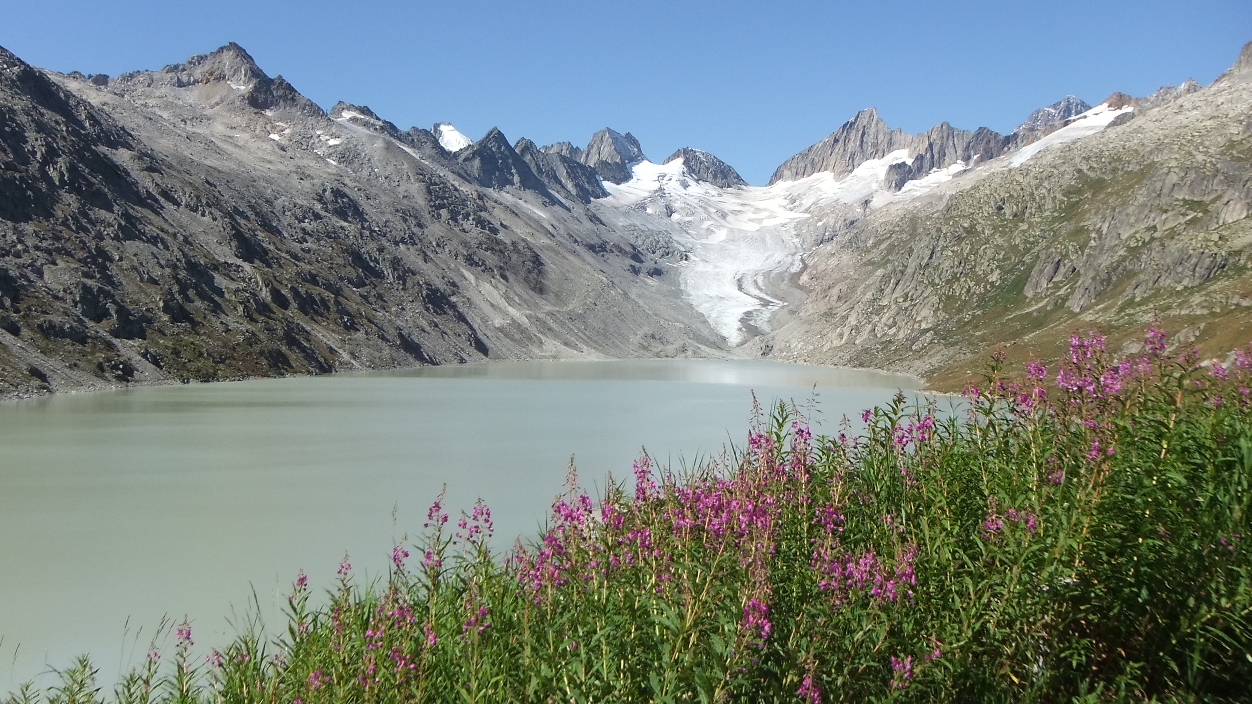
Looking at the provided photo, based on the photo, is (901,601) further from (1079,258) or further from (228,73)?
(228,73)

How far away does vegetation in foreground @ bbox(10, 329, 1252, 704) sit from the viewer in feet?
17.3

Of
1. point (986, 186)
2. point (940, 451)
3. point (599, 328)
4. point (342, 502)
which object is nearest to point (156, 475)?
point (342, 502)

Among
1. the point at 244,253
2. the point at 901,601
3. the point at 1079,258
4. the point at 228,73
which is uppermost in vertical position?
the point at 228,73

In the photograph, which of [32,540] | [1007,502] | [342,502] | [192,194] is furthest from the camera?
[192,194]

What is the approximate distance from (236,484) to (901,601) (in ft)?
84.8

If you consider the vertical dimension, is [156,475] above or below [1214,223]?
below

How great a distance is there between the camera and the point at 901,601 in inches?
228

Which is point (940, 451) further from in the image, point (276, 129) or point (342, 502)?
point (276, 129)

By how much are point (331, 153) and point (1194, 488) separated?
190756 millimetres

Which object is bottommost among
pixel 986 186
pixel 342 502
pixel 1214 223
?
pixel 342 502

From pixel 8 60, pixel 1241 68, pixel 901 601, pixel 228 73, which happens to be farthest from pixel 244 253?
pixel 1241 68

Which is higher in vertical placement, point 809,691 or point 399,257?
point 399,257

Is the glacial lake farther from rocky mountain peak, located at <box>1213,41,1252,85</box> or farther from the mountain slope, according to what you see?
rocky mountain peak, located at <box>1213,41,1252,85</box>

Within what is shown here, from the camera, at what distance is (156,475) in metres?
28.5
